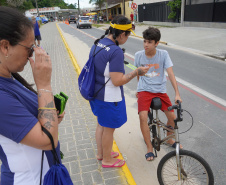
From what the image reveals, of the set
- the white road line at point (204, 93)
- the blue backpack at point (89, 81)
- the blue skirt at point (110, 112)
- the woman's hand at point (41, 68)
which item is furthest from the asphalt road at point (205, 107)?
the woman's hand at point (41, 68)

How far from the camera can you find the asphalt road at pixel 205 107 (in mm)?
3223

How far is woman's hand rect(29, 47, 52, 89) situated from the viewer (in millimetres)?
1209

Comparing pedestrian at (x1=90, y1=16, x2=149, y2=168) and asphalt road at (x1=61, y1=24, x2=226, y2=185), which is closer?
pedestrian at (x1=90, y1=16, x2=149, y2=168)

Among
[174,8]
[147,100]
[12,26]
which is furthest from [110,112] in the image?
[174,8]

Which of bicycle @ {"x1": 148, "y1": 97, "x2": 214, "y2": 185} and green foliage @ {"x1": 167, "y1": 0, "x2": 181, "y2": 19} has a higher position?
green foliage @ {"x1": 167, "y1": 0, "x2": 181, "y2": 19}

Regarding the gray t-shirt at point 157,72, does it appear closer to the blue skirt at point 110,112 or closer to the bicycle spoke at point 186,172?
the blue skirt at point 110,112

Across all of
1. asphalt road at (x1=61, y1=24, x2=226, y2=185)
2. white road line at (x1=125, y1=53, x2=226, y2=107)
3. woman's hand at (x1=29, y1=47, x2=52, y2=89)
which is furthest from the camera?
white road line at (x1=125, y1=53, x2=226, y2=107)

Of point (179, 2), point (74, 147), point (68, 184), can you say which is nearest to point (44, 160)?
point (68, 184)

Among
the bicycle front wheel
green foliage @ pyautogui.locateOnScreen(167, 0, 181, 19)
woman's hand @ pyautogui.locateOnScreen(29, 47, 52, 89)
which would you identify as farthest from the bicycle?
green foliage @ pyautogui.locateOnScreen(167, 0, 181, 19)

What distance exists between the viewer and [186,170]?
249 cm

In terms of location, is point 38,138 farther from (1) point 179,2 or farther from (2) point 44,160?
(1) point 179,2

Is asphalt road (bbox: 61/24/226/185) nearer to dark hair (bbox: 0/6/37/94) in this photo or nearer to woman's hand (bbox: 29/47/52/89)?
woman's hand (bbox: 29/47/52/89)

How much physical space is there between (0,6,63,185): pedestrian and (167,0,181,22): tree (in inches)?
914

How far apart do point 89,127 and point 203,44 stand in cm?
1100
